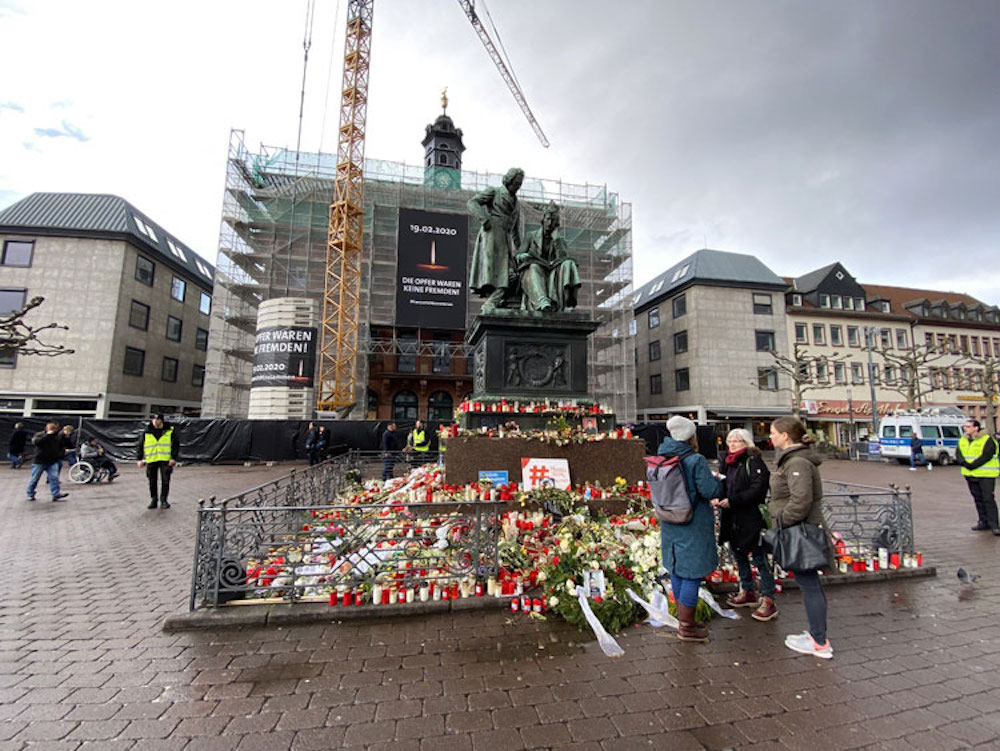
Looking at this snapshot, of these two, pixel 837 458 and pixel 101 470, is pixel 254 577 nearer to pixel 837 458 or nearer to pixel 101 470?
pixel 101 470

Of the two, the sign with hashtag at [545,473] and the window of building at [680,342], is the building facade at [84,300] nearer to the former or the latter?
the sign with hashtag at [545,473]

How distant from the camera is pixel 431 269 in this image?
2461 centimetres

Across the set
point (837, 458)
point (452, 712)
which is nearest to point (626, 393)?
point (837, 458)

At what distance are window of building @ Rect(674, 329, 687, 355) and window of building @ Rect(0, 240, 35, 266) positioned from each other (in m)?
42.7

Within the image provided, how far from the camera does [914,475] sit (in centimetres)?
1691

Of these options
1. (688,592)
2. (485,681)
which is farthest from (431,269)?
(485,681)

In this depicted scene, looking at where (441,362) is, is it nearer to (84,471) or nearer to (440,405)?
(440,405)

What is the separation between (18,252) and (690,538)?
3785 centimetres

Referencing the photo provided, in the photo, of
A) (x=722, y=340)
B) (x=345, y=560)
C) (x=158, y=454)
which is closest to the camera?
(x=345, y=560)

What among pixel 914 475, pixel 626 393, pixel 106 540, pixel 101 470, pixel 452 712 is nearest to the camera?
pixel 452 712

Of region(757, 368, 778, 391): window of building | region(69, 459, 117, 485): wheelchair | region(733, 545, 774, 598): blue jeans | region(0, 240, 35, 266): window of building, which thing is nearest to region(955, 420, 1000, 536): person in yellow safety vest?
region(733, 545, 774, 598): blue jeans

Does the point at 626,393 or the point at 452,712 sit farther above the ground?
the point at 626,393

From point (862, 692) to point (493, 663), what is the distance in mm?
2327

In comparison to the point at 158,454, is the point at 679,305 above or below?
above
